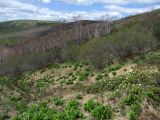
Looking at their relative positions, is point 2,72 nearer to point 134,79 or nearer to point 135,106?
point 134,79

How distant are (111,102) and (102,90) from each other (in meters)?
4.30

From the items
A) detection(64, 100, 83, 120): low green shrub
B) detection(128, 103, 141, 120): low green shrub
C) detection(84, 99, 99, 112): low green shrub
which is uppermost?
detection(128, 103, 141, 120): low green shrub

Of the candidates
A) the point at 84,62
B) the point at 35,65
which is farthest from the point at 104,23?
the point at 84,62

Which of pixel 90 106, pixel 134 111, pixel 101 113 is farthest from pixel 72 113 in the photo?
pixel 134 111

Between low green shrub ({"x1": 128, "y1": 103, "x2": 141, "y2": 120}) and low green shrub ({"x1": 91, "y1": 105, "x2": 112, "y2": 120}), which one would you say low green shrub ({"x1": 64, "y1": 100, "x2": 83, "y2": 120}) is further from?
low green shrub ({"x1": 128, "y1": 103, "x2": 141, "y2": 120})

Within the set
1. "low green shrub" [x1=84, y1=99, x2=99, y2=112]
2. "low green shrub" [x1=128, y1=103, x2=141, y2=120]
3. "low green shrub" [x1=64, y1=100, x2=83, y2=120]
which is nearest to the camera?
"low green shrub" [x1=128, y1=103, x2=141, y2=120]

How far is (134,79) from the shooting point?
1958 cm

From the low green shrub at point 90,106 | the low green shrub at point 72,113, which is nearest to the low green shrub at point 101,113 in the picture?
the low green shrub at point 72,113

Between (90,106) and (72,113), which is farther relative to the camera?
(90,106)

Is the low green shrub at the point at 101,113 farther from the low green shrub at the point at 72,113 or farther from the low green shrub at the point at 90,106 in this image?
the low green shrub at the point at 90,106

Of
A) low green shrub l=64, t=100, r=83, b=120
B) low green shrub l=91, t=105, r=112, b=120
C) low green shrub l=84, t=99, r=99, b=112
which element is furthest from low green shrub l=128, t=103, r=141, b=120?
low green shrub l=64, t=100, r=83, b=120

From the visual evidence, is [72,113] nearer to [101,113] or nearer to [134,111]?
[101,113]

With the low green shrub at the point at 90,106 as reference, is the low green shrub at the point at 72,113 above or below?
below

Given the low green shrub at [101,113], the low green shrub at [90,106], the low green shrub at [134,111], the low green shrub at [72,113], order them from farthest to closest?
the low green shrub at [90,106] → the low green shrub at [72,113] → the low green shrub at [101,113] → the low green shrub at [134,111]
